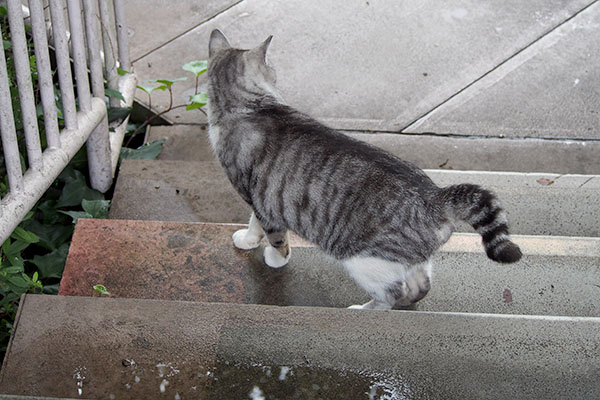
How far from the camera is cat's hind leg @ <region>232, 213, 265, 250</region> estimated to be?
114 inches

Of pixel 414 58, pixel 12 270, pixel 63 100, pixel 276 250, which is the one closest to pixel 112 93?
pixel 63 100

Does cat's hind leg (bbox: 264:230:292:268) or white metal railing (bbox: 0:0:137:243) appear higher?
white metal railing (bbox: 0:0:137:243)

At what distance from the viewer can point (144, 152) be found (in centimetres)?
412

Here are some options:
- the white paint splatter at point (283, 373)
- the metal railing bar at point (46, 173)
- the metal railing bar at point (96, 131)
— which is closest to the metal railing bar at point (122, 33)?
the metal railing bar at point (96, 131)

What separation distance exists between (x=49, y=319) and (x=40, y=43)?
1.24 meters

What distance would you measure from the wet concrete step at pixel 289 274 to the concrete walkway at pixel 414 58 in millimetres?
1904

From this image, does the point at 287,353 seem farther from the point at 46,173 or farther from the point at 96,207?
the point at 96,207

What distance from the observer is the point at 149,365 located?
1881mm

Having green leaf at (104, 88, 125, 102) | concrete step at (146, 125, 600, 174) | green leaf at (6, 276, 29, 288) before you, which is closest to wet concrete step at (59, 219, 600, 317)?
green leaf at (6, 276, 29, 288)

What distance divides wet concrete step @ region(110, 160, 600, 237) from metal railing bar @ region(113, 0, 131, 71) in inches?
29.6

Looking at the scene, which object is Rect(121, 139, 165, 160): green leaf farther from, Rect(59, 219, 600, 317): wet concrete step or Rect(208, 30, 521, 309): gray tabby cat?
Rect(59, 219, 600, 317): wet concrete step

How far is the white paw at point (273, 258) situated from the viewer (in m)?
2.79

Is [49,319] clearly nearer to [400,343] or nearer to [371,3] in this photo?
[400,343]

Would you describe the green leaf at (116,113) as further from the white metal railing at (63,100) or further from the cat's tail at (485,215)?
the cat's tail at (485,215)
